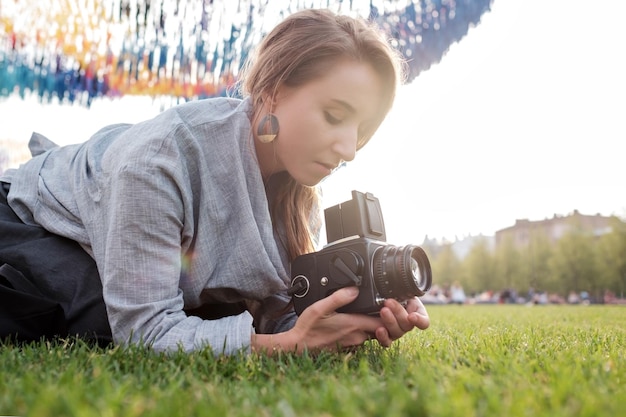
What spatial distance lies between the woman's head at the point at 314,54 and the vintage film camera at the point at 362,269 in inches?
20.9

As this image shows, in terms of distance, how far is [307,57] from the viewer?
2201 millimetres

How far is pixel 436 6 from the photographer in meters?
5.42

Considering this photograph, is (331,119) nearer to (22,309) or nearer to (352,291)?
(352,291)

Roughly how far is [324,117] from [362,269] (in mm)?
610

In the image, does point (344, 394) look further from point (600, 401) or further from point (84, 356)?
point (84, 356)

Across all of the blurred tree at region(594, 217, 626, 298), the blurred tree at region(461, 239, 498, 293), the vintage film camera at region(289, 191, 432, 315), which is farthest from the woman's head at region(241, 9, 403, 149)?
the blurred tree at region(461, 239, 498, 293)

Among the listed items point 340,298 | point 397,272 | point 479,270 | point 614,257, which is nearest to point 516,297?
point 479,270

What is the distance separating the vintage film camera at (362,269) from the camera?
2.01m

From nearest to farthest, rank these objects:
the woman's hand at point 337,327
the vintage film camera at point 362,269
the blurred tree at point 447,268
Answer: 1. the woman's hand at point 337,327
2. the vintage film camera at point 362,269
3. the blurred tree at point 447,268

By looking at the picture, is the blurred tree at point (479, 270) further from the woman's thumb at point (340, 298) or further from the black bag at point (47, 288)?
the black bag at point (47, 288)

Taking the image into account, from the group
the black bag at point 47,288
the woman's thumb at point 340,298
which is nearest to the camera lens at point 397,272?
the woman's thumb at point 340,298

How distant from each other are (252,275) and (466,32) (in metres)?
4.37

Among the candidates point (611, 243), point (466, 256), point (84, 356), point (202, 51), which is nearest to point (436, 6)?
point (202, 51)

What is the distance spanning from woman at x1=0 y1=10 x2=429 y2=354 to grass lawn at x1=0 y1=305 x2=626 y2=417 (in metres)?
0.15
